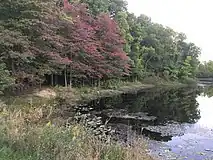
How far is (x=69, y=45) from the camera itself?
94.1ft

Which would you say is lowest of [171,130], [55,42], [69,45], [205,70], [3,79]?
[171,130]

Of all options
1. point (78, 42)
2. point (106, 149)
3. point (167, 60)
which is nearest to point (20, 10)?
point (78, 42)

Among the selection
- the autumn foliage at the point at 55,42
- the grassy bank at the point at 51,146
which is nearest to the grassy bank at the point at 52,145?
the grassy bank at the point at 51,146

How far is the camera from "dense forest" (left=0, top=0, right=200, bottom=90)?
21062 millimetres

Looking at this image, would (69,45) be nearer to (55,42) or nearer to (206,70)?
(55,42)

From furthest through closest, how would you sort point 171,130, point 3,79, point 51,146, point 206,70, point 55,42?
point 206,70 → point 55,42 → point 3,79 → point 171,130 → point 51,146

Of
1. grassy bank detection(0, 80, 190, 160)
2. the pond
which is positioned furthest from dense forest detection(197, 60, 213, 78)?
grassy bank detection(0, 80, 190, 160)

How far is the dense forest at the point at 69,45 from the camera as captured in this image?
2106 cm

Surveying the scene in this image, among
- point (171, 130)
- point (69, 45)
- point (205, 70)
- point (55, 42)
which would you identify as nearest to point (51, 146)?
point (171, 130)

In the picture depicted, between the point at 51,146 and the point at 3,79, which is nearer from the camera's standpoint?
the point at 51,146

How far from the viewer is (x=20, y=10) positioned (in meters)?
21.7

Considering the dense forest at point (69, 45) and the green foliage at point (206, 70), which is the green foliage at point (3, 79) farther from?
the green foliage at point (206, 70)


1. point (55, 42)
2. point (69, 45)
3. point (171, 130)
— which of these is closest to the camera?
point (171, 130)

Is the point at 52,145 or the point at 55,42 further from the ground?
the point at 55,42
